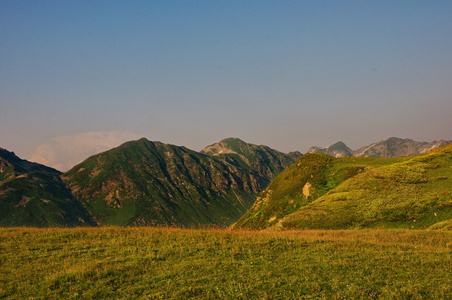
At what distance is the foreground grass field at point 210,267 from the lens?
1543 cm

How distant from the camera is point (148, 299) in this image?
14.7 meters

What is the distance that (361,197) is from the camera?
5653 centimetres

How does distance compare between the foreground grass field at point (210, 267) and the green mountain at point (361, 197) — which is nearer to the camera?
the foreground grass field at point (210, 267)

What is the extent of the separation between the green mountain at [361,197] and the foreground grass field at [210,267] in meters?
20.5

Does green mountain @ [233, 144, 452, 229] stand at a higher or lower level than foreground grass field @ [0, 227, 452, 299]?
lower

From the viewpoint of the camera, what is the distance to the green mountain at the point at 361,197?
4662 cm

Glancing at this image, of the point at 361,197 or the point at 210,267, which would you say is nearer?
the point at 210,267

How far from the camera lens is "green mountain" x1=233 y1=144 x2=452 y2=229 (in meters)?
46.6

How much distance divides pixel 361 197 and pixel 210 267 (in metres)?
47.2

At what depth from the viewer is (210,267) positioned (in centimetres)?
1923

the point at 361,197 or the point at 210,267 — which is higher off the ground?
the point at 210,267

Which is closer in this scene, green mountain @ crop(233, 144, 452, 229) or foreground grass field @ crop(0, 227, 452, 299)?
foreground grass field @ crop(0, 227, 452, 299)

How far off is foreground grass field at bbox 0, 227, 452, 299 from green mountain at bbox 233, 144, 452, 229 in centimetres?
2047

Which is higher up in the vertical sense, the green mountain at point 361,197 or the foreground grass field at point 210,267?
the foreground grass field at point 210,267
